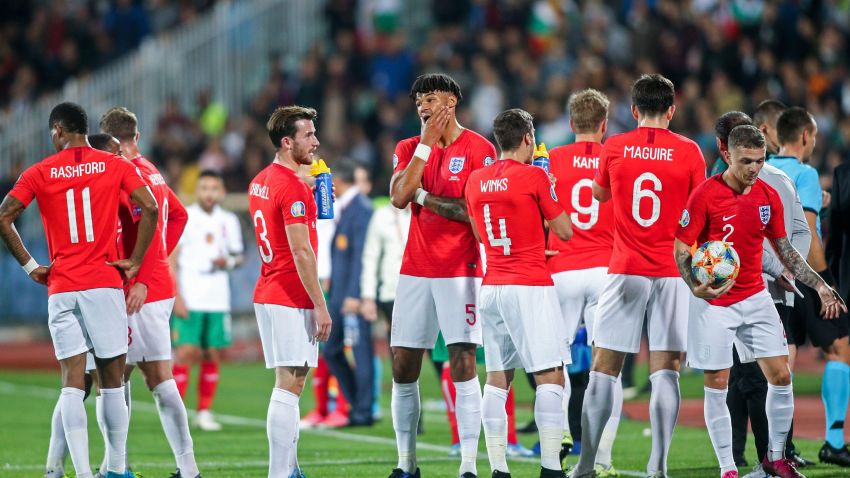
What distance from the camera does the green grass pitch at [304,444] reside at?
10250mm

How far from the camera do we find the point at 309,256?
8.32m

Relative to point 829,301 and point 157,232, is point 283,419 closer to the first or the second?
point 157,232

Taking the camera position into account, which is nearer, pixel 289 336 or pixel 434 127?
pixel 289 336

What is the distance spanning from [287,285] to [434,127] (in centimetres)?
143

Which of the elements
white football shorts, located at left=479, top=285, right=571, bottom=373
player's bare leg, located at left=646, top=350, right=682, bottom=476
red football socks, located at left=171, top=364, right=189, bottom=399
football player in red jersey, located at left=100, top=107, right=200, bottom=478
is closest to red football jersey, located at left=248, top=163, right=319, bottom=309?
football player in red jersey, located at left=100, top=107, right=200, bottom=478

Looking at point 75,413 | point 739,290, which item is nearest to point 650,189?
point 739,290

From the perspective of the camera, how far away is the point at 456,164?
8953 millimetres

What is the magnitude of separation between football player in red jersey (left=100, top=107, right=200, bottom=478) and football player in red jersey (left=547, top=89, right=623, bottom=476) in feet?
9.25

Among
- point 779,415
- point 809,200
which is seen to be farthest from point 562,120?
point 779,415

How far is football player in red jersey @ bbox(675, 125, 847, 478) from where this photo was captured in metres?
8.48

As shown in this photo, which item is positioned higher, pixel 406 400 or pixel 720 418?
pixel 406 400

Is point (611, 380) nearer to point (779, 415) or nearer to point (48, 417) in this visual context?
point (779, 415)

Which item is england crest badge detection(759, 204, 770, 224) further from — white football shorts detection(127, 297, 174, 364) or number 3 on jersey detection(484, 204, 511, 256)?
white football shorts detection(127, 297, 174, 364)

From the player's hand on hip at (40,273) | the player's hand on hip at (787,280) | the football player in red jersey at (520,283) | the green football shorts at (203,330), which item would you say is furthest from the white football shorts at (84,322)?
the green football shorts at (203,330)
